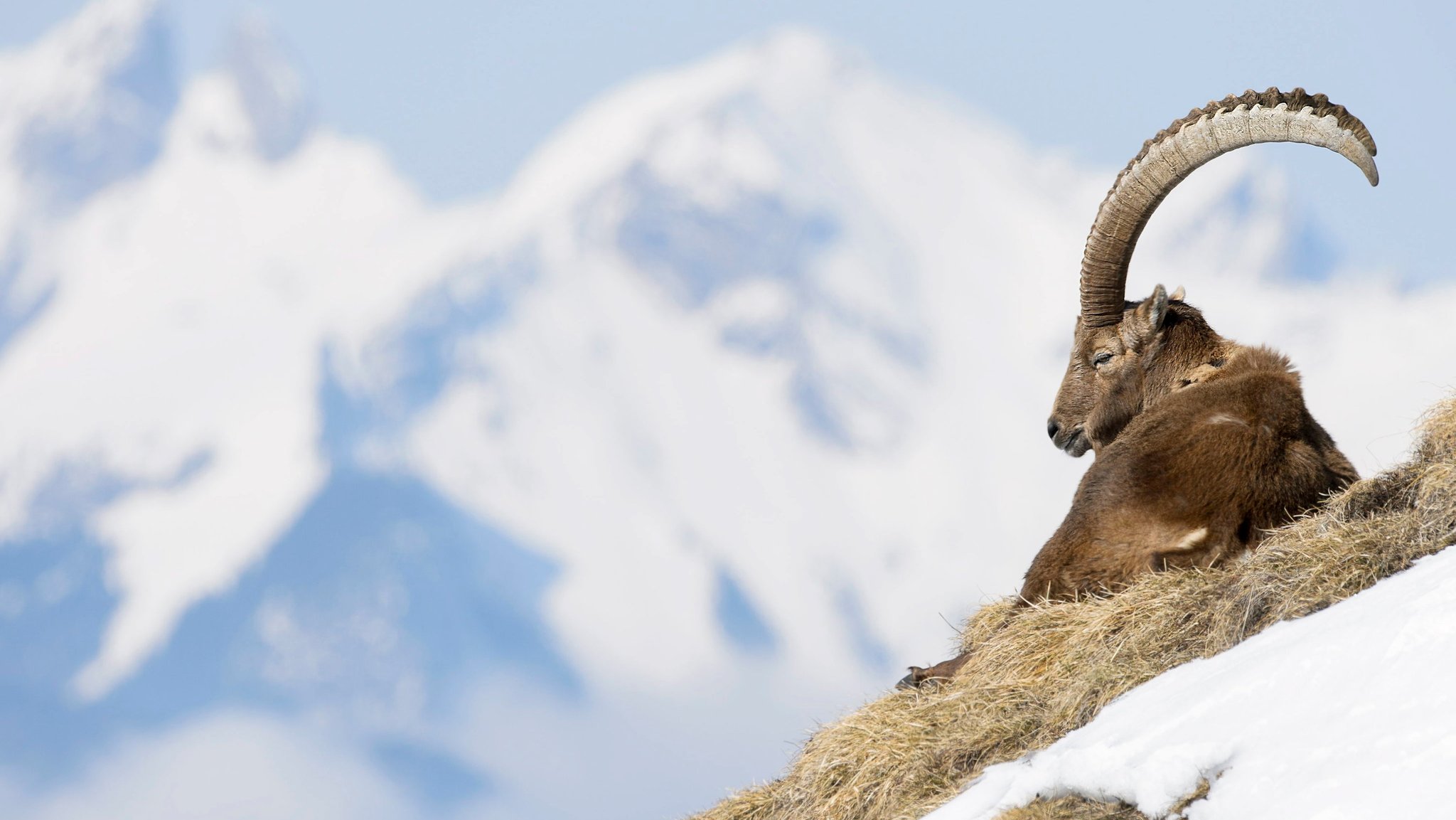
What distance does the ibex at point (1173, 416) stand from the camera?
23.0ft

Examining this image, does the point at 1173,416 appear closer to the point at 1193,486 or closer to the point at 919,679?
the point at 1193,486

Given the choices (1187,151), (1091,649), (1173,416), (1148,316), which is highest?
(1187,151)

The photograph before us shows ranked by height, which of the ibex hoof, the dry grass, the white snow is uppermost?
the ibex hoof

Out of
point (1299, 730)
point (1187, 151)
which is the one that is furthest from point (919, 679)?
point (1187, 151)

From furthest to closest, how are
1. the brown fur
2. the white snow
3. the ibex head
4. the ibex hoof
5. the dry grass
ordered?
the ibex head < the ibex hoof < the brown fur < the dry grass < the white snow

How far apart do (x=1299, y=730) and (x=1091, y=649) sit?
77.5 inches

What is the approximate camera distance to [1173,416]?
7.61 meters

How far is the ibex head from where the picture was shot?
908 centimetres

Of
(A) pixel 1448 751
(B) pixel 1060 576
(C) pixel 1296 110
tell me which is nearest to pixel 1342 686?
(A) pixel 1448 751

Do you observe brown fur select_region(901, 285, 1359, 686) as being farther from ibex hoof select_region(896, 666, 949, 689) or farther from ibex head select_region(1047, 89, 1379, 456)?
ibex head select_region(1047, 89, 1379, 456)

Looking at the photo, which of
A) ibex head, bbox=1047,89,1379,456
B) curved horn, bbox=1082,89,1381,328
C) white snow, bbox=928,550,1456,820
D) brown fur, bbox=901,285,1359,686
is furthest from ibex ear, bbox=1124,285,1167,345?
white snow, bbox=928,550,1456,820

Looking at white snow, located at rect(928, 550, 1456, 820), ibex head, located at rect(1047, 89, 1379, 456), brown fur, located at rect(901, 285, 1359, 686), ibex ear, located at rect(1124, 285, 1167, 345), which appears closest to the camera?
white snow, located at rect(928, 550, 1456, 820)

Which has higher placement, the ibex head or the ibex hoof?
the ibex head

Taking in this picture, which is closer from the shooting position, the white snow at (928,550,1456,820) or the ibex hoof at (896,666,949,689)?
the white snow at (928,550,1456,820)
